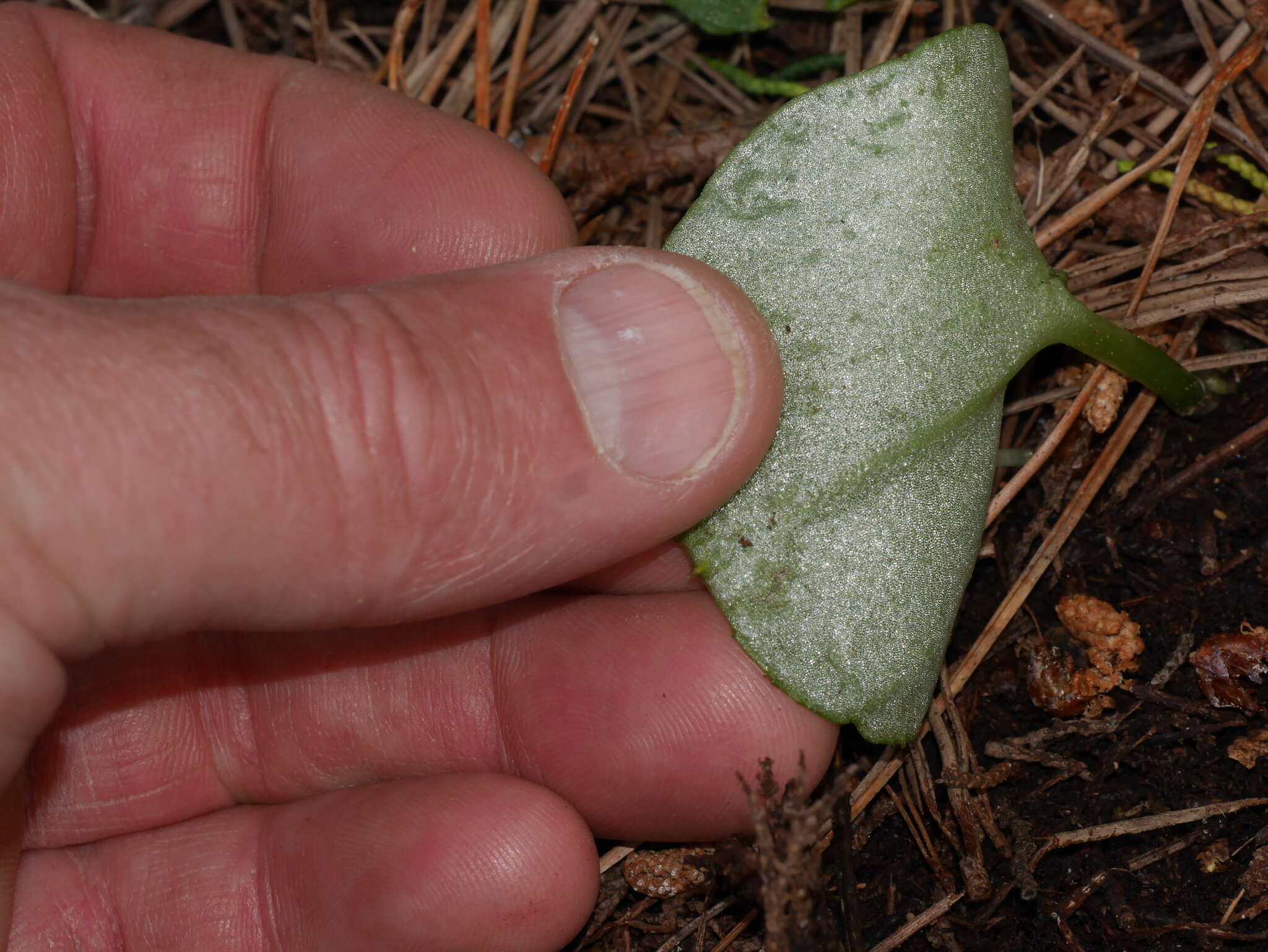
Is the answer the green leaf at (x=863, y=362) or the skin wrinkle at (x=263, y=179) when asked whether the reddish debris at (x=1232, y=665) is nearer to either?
the green leaf at (x=863, y=362)

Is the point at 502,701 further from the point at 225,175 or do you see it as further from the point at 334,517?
the point at 225,175

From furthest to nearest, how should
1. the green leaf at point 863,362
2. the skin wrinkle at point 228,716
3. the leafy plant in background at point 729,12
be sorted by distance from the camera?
the leafy plant in background at point 729,12 < the skin wrinkle at point 228,716 < the green leaf at point 863,362

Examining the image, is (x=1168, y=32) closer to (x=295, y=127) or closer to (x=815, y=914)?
(x=295, y=127)

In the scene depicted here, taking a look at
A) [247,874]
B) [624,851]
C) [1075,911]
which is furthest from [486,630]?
[1075,911]

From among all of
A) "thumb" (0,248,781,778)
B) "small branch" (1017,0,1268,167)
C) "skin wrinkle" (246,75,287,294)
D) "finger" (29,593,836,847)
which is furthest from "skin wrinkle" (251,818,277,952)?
"small branch" (1017,0,1268,167)

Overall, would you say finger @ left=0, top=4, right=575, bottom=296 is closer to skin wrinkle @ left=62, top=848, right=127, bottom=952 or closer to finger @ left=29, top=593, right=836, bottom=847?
finger @ left=29, top=593, right=836, bottom=847

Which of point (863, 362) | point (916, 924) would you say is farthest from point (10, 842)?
point (863, 362)

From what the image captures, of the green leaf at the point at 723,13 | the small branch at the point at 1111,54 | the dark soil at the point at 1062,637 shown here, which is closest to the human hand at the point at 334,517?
the dark soil at the point at 1062,637
